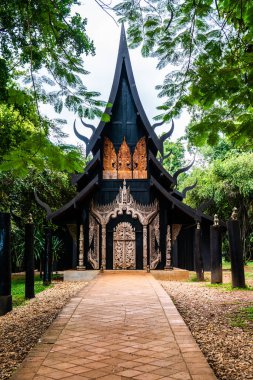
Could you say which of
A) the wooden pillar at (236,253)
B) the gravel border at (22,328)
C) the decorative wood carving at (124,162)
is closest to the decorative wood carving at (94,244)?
the decorative wood carving at (124,162)

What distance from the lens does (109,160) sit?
14.8 metres

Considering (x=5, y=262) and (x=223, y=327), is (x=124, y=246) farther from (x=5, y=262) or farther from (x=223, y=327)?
(x=223, y=327)

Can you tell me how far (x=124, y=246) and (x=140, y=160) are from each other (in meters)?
3.36

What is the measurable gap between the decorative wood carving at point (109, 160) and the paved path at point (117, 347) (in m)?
8.67

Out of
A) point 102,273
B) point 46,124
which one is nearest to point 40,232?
point 102,273

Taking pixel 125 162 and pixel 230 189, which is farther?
pixel 230 189

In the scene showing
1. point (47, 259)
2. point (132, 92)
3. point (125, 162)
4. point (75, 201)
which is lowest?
point (47, 259)

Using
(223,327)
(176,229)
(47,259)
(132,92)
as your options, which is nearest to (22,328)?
(223,327)

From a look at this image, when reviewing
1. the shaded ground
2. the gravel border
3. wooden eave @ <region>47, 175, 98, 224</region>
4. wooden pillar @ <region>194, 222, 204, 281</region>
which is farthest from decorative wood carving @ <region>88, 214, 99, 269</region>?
the shaded ground

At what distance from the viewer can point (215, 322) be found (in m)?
5.51

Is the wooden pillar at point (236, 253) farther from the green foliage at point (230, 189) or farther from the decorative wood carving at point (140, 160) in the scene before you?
the green foliage at point (230, 189)

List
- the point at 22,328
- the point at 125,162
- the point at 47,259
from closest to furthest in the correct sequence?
the point at 22,328, the point at 47,259, the point at 125,162

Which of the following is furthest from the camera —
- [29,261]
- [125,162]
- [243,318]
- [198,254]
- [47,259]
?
[125,162]

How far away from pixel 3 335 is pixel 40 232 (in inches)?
471
